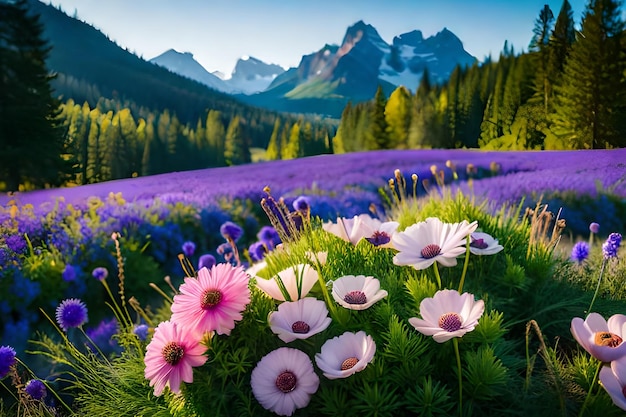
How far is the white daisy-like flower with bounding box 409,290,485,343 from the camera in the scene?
110cm

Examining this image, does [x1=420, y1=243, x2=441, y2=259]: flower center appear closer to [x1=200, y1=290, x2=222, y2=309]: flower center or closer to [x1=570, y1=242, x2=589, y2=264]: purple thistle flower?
[x1=200, y1=290, x2=222, y2=309]: flower center

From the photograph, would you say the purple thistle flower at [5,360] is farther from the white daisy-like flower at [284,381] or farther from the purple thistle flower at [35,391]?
the white daisy-like flower at [284,381]

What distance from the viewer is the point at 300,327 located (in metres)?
1.32

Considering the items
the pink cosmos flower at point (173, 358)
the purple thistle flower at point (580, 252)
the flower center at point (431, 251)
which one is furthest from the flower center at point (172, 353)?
the purple thistle flower at point (580, 252)

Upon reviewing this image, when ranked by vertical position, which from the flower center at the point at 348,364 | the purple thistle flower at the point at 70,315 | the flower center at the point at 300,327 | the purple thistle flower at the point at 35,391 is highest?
the flower center at the point at 300,327

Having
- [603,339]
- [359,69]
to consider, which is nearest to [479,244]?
[603,339]

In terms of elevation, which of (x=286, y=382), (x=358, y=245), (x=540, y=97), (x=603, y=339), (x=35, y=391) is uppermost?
(x=540, y=97)

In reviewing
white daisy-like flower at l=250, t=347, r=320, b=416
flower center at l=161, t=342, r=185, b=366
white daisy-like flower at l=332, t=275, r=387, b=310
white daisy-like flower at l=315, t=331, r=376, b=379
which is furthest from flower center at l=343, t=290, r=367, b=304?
flower center at l=161, t=342, r=185, b=366

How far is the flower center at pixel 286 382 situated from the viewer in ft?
3.99

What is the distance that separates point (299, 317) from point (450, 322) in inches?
17.6

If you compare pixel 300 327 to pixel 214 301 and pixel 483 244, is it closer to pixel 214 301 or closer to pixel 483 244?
pixel 214 301

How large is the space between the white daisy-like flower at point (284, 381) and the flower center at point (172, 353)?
210 mm

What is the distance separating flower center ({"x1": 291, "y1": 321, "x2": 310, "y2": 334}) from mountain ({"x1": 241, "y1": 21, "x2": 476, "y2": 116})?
9.65ft

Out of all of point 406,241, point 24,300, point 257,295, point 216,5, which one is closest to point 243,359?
point 257,295
